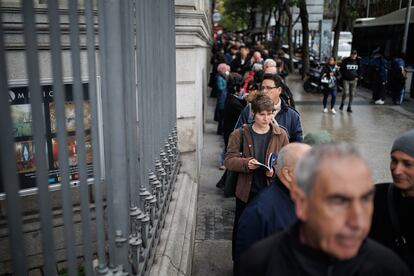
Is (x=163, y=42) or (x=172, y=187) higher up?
(x=163, y=42)

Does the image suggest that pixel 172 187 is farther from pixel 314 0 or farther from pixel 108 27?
pixel 314 0

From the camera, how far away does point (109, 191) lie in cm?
224

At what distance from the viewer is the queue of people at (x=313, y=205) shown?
132 cm

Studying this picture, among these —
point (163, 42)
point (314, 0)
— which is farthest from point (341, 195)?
point (314, 0)

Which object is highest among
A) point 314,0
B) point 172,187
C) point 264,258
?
point 314,0

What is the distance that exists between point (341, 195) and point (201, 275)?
3.22 metres

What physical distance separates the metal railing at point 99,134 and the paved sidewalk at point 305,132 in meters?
1.06

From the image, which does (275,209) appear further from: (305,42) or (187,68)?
(305,42)

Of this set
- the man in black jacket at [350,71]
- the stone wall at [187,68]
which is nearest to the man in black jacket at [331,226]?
the stone wall at [187,68]

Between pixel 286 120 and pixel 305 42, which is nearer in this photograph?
pixel 286 120

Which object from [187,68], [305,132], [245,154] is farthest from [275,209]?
[305,132]

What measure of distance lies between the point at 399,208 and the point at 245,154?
1612 millimetres

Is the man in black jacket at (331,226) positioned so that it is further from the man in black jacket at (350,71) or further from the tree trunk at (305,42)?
the tree trunk at (305,42)

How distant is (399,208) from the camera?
246 centimetres
